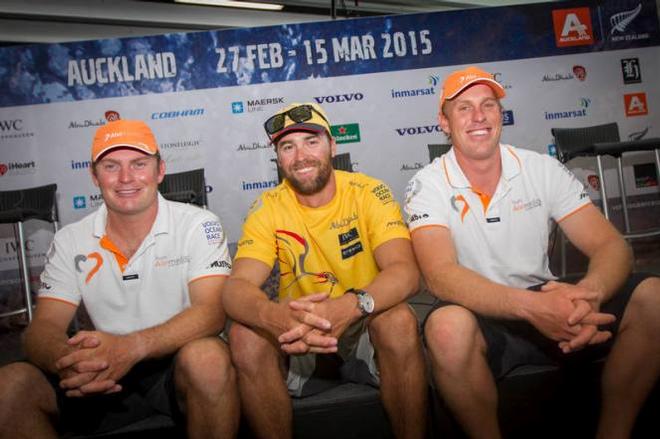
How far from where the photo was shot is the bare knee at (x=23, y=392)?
1.37 metres

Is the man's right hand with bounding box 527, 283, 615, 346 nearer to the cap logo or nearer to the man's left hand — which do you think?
the man's left hand

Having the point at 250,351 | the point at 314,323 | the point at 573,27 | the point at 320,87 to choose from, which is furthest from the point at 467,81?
the point at 573,27

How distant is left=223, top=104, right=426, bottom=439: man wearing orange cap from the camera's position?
4.73ft

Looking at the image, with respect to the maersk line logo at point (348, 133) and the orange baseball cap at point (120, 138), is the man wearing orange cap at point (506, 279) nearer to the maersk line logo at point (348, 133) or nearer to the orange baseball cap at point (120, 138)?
the orange baseball cap at point (120, 138)

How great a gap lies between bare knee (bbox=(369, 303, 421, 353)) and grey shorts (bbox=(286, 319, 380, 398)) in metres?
0.13

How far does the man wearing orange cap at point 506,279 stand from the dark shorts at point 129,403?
32.2 inches

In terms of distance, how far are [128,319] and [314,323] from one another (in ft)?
2.24

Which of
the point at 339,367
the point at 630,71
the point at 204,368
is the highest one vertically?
the point at 630,71

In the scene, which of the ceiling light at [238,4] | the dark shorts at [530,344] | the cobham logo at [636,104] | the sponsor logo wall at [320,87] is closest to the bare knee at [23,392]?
the dark shorts at [530,344]

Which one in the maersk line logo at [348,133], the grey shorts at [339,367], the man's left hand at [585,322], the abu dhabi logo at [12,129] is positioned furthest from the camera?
the maersk line logo at [348,133]

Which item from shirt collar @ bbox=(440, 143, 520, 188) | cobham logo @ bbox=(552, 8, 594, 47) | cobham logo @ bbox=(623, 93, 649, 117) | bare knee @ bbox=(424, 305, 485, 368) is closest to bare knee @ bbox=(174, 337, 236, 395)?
bare knee @ bbox=(424, 305, 485, 368)

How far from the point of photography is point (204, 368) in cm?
141

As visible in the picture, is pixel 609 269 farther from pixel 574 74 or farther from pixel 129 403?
pixel 574 74

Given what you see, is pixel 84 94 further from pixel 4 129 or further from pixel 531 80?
pixel 531 80
